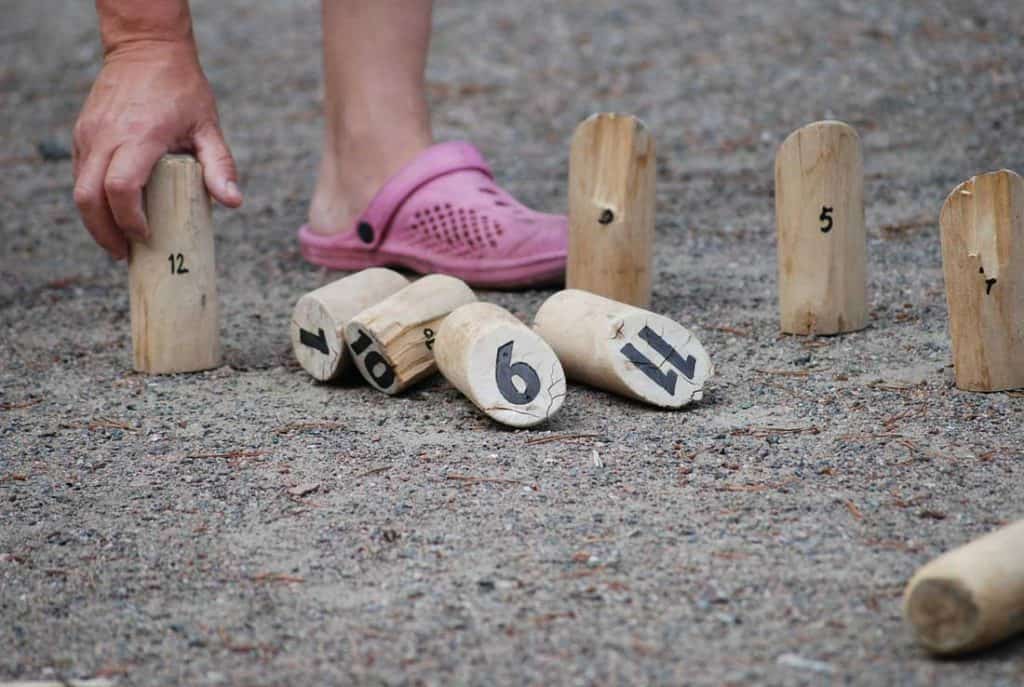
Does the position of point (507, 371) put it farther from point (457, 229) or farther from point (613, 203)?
point (457, 229)

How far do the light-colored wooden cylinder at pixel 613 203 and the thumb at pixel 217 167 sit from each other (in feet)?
2.21

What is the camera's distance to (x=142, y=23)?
2641 millimetres

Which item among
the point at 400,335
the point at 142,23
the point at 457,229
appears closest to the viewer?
the point at 400,335

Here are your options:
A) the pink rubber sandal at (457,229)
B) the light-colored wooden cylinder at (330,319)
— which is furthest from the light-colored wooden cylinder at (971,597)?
the pink rubber sandal at (457,229)

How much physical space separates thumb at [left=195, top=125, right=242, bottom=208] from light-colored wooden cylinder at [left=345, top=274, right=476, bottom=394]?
1.18 feet

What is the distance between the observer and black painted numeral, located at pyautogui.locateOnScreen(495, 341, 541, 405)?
2.16 m

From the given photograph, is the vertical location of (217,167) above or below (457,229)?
above

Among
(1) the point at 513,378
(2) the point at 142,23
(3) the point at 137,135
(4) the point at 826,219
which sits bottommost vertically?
(1) the point at 513,378

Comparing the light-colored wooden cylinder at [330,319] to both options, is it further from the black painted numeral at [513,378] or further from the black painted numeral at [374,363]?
the black painted numeral at [513,378]

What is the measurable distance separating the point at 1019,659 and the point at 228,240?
9.03ft

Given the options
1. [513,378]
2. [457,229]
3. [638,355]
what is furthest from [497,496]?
[457,229]

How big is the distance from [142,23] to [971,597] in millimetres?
1938

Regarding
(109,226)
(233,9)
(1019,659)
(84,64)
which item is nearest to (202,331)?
(109,226)

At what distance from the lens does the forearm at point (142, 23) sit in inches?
104
